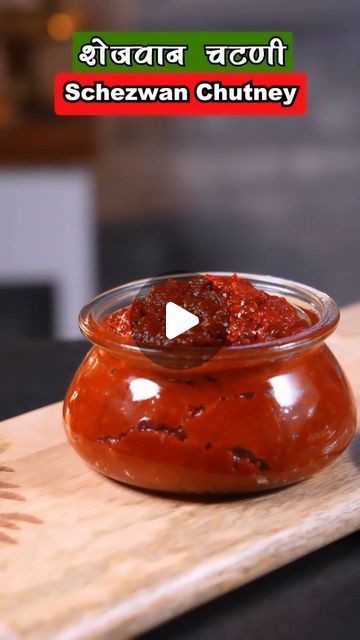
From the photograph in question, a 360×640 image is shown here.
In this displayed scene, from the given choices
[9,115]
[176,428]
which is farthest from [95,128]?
[176,428]

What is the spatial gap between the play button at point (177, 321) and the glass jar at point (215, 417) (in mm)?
35

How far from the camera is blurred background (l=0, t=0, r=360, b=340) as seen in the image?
122 inches

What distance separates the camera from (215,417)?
88cm

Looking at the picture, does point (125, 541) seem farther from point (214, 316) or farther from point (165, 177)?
point (165, 177)

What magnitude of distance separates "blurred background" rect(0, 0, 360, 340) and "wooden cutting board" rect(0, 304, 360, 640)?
6.65 feet

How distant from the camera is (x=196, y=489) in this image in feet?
2.98

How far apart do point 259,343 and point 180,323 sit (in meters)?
0.08

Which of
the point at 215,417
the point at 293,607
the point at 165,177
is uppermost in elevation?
the point at 165,177

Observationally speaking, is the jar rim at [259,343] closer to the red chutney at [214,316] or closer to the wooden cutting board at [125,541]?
the red chutney at [214,316]

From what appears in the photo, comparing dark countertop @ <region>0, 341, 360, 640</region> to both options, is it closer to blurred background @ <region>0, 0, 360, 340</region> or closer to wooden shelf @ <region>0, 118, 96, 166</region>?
blurred background @ <region>0, 0, 360, 340</region>

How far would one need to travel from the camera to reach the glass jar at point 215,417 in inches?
34.9

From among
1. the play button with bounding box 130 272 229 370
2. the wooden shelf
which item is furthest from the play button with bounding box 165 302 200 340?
the wooden shelf

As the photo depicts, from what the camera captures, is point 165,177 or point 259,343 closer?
point 259,343

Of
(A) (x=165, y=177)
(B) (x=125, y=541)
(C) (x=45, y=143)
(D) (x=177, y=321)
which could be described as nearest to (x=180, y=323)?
(D) (x=177, y=321)
